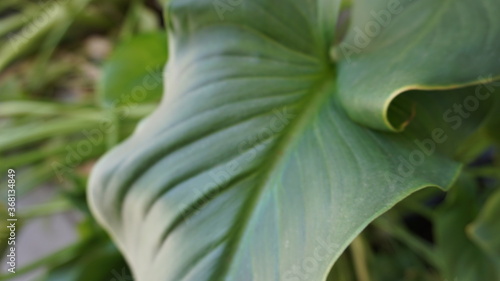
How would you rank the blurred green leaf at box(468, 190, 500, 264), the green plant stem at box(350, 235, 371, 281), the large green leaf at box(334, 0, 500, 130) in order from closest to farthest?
the large green leaf at box(334, 0, 500, 130) → the blurred green leaf at box(468, 190, 500, 264) → the green plant stem at box(350, 235, 371, 281)

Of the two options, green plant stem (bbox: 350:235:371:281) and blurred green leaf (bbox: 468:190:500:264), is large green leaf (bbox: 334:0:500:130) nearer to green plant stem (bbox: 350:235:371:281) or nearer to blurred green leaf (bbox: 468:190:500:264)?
blurred green leaf (bbox: 468:190:500:264)

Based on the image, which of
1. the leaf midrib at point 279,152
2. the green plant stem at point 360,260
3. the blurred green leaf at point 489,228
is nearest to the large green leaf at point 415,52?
the leaf midrib at point 279,152

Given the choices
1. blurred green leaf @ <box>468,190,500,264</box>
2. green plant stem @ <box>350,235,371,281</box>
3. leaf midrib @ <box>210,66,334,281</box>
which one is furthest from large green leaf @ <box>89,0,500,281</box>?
green plant stem @ <box>350,235,371,281</box>

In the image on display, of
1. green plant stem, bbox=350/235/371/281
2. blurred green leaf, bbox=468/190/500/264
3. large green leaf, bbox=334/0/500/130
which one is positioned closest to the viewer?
large green leaf, bbox=334/0/500/130

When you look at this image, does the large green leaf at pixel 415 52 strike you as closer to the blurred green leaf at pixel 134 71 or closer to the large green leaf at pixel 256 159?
the large green leaf at pixel 256 159

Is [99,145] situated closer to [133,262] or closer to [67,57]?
[133,262]

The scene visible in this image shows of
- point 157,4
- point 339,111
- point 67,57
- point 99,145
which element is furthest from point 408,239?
point 67,57
